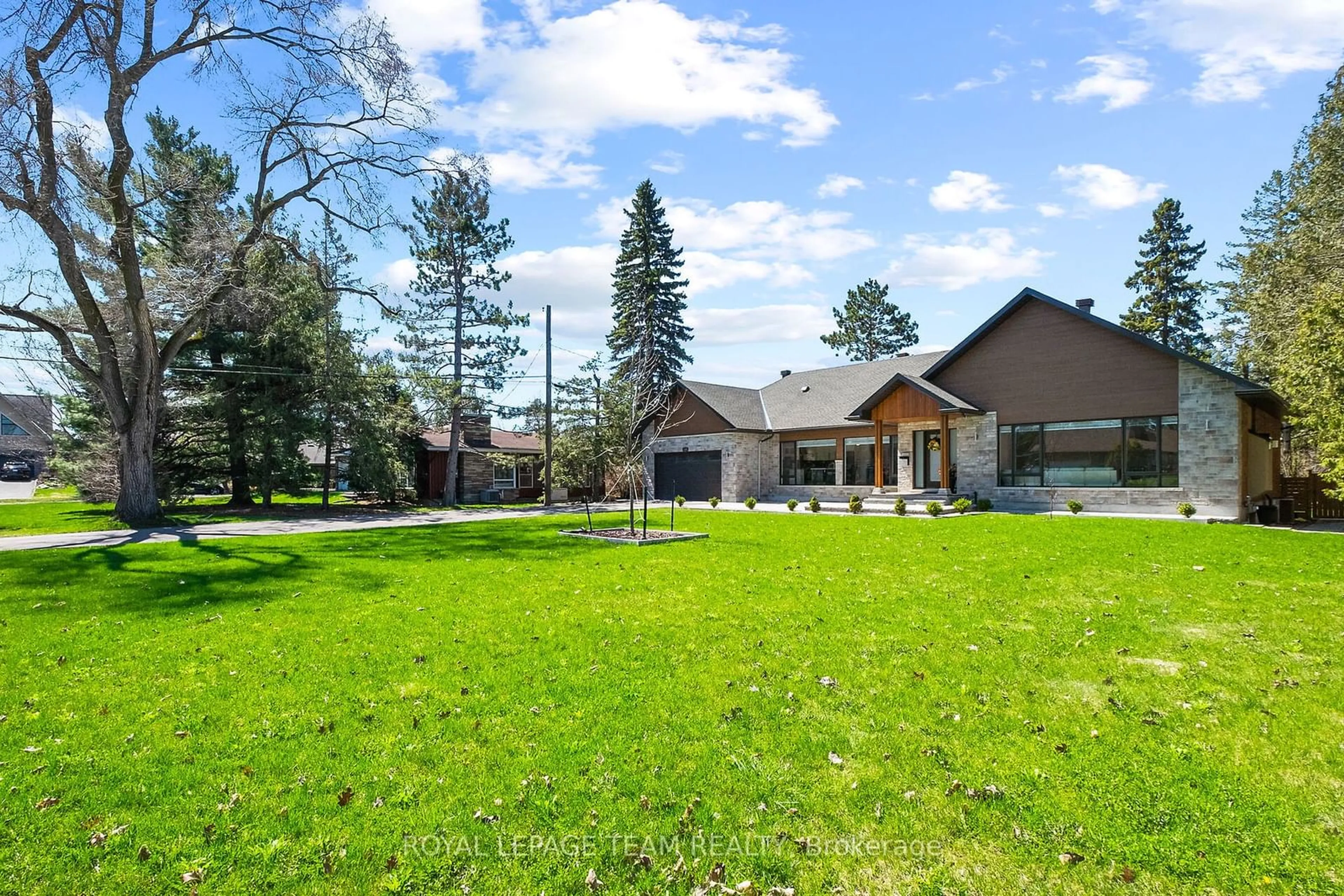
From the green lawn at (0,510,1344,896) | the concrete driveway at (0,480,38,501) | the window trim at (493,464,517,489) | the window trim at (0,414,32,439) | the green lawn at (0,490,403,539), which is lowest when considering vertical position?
the green lawn at (0,510,1344,896)

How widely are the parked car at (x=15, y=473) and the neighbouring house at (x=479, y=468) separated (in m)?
34.4

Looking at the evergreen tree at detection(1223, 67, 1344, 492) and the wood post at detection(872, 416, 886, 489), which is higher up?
the evergreen tree at detection(1223, 67, 1344, 492)

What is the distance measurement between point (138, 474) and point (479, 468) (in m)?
14.6

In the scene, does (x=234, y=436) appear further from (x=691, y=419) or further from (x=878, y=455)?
(x=878, y=455)

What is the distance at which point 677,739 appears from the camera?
4070mm

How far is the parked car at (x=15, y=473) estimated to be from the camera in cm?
4469

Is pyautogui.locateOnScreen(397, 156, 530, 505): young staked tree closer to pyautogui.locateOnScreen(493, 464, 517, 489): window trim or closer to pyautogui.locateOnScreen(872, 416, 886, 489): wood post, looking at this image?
pyautogui.locateOnScreen(493, 464, 517, 489): window trim

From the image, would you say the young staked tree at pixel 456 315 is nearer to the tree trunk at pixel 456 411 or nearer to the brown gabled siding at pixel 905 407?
the tree trunk at pixel 456 411

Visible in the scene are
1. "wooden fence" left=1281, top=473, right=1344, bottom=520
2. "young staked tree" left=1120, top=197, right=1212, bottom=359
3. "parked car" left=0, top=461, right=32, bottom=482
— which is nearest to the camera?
"wooden fence" left=1281, top=473, right=1344, bottom=520

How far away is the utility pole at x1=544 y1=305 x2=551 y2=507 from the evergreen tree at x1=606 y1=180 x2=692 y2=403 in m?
12.6

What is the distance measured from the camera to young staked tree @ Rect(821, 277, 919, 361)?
2028 inches

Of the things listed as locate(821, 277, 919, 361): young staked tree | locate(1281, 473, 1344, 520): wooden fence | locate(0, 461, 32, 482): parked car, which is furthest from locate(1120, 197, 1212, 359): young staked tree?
locate(0, 461, 32, 482): parked car

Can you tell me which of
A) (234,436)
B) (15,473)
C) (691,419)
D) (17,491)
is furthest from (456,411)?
(15,473)

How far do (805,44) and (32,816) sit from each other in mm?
13166
